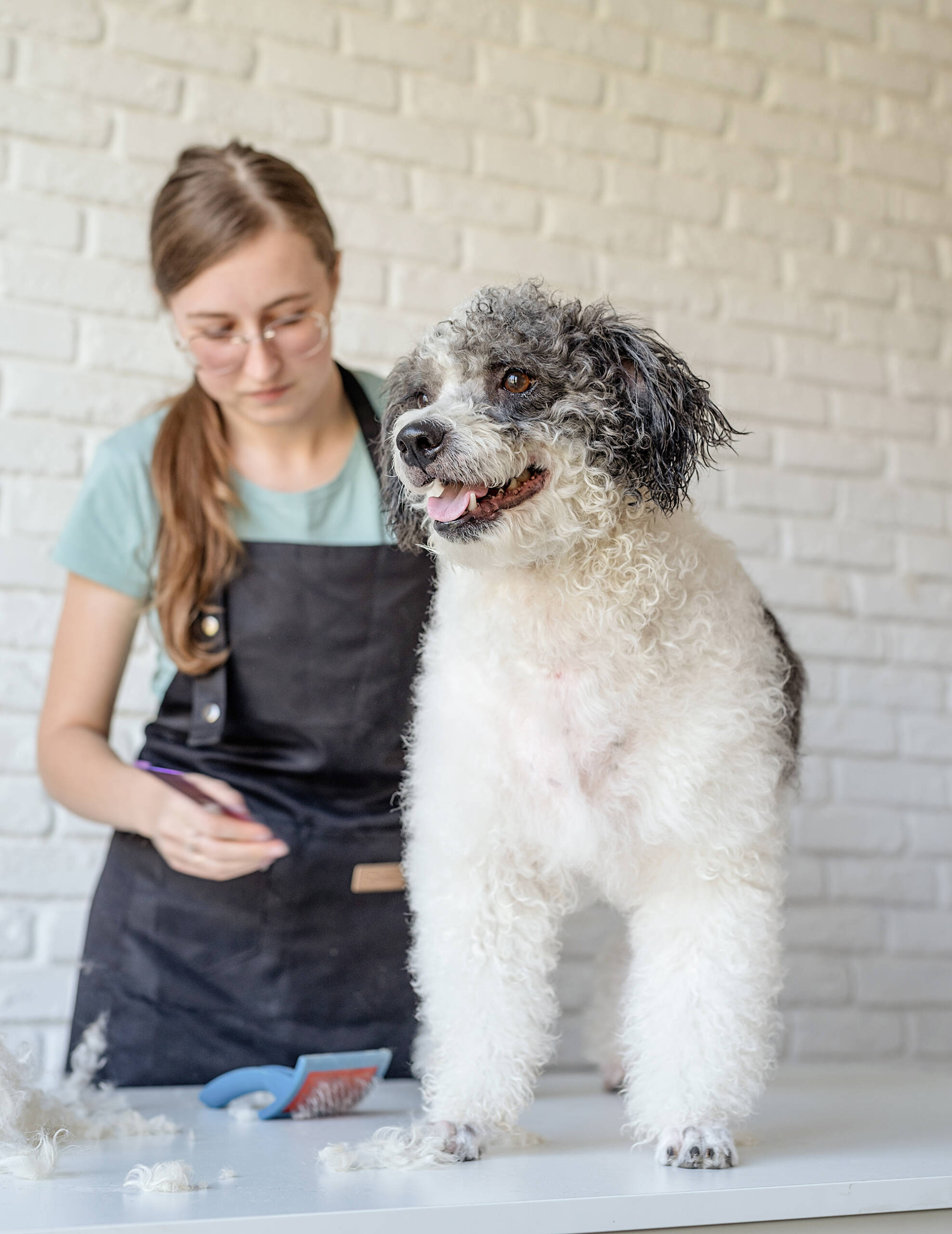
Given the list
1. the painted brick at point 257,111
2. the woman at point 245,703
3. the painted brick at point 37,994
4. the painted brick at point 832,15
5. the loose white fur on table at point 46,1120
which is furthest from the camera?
the painted brick at point 832,15

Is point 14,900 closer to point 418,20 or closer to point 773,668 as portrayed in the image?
point 773,668

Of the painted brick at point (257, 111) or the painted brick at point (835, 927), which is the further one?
the painted brick at point (835, 927)

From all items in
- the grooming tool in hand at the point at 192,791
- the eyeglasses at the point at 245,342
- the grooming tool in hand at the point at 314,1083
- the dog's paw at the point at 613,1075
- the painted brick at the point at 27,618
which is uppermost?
the eyeglasses at the point at 245,342

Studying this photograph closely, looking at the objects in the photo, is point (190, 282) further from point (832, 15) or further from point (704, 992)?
point (832, 15)

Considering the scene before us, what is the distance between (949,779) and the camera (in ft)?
8.47

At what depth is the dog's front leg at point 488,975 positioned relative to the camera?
3.82 ft

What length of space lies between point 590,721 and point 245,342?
79 cm

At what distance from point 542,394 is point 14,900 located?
1.41 m

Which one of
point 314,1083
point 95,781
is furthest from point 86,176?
point 314,1083

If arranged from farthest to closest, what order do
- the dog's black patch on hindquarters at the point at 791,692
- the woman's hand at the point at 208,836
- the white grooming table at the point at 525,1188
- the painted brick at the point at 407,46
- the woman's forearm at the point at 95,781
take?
the painted brick at the point at 407,46
the woman's forearm at the point at 95,781
the woman's hand at the point at 208,836
the dog's black patch on hindquarters at the point at 791,692
the white grooming table at the point at 525,1188

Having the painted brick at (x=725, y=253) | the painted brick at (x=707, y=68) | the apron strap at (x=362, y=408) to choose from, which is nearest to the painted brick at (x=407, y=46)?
the painted brick at (x=707, y=68)

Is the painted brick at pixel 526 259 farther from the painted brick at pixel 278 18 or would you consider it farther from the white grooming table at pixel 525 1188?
the white grooming table at pixel 525 1188

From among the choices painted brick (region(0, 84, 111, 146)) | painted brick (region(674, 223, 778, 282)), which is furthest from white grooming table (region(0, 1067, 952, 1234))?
painted brick (region(674, 223, 778, 282))

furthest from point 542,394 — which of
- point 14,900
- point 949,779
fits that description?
point 949,779
